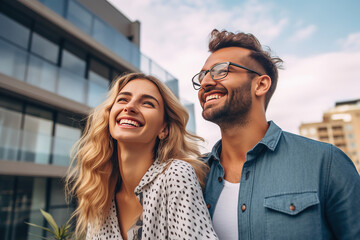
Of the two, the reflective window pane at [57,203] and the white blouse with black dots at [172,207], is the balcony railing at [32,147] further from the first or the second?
the white blouse with black dots at [172,207]

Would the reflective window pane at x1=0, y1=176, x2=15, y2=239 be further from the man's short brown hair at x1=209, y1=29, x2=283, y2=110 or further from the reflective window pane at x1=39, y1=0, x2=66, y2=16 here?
the man's short brown hair at x1=209, y1=29, x2=283, y2=110

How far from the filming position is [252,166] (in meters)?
2.08

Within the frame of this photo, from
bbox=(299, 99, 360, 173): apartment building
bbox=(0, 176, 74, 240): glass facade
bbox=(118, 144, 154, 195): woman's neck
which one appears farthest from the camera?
bbox=(299, 99, 360, 173): apartment building

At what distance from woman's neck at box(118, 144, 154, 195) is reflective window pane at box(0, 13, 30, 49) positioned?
382 inches

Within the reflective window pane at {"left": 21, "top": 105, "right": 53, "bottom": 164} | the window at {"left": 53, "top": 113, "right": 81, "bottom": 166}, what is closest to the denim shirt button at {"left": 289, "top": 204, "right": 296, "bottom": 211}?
the reflective window pane at {"left": 21, "top": 105, "right": 53, "bottom": 164}

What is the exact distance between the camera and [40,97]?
9.80m

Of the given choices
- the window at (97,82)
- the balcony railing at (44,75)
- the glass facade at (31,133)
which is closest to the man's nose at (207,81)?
the balcony railing at (44,75)

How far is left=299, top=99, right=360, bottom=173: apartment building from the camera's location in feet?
271

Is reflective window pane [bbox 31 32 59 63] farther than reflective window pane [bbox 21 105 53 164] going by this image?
Yes

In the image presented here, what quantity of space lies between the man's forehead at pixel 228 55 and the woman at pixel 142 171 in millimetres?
530

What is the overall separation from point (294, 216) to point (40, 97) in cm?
1007

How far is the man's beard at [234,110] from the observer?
218cm

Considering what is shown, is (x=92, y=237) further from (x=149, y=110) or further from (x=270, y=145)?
(x=270, y=145)

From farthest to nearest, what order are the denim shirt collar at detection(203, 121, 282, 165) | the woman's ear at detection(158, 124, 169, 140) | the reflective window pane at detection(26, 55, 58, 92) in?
the reflective window pane at detection(26, 55, 58, 92)
the woman's ear at detection(158, 124, 169, 140)
the denim shirt collar at detection(203, 121, 282, 165)
